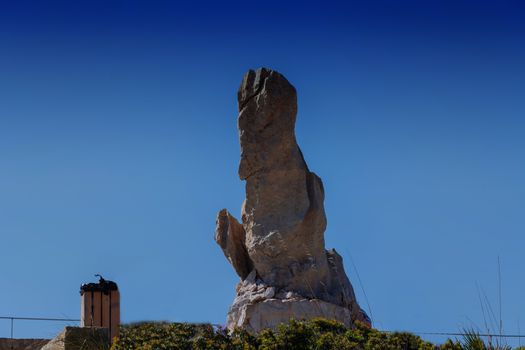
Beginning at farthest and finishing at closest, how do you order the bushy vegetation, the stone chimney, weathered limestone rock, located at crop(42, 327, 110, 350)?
1. the stone chimney
2. weathered limestone rock, located at crop(42, 327, 110, 350)
3. the bushy vegetation

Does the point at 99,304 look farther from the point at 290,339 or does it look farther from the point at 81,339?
the point at 290,339

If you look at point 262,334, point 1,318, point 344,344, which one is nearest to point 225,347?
point 262,334

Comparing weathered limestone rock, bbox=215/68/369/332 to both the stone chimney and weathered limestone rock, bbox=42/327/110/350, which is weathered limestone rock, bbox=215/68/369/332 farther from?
weathered limestone rock, bbox=42/327/110/350

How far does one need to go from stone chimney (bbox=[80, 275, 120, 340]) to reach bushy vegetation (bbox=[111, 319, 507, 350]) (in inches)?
72.0

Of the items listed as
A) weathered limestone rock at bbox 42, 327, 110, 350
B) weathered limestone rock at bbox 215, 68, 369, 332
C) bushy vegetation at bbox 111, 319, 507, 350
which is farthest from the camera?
weathered limestone rock at bbox 215, 68, 369, 332

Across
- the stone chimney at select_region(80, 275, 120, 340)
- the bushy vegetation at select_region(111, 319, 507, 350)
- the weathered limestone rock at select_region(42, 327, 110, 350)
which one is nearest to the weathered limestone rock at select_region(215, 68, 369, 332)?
the stone chimney at select_region(80, 275, 120, 340)

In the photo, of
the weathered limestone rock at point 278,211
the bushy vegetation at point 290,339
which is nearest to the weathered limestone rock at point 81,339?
the bushy vegetation at point 290,339

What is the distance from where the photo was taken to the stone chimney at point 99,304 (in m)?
13.9

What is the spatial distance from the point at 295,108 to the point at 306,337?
14.9 metres

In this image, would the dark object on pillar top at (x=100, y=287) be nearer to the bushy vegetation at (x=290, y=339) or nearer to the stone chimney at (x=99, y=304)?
the stone chimney at (x=99, y=304)

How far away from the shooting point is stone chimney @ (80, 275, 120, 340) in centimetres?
1389

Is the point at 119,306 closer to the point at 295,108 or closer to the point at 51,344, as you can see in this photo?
the point at 51,344

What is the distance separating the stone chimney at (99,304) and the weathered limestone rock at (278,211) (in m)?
11.4

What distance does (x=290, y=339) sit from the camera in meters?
11.6
